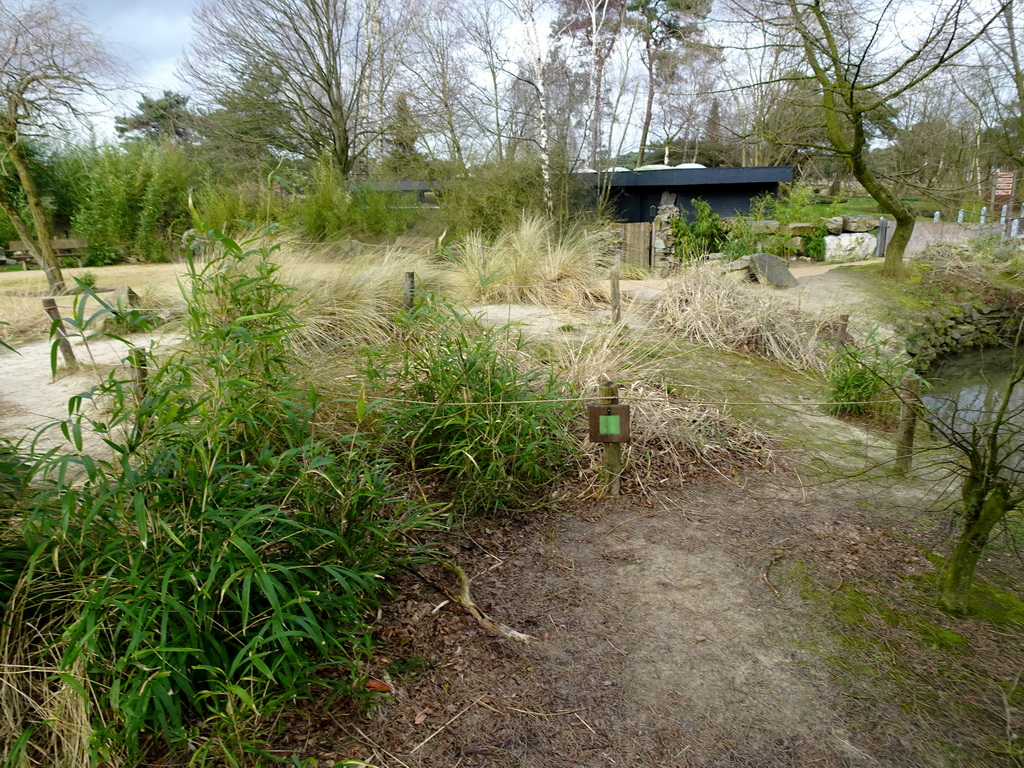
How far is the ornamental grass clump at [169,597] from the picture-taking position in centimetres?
162

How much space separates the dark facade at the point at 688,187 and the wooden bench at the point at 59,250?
29.0ft

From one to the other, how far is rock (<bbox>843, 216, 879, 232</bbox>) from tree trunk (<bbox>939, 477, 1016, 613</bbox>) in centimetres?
1391

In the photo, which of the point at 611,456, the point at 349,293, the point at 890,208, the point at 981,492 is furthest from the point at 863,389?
the point at 890,208

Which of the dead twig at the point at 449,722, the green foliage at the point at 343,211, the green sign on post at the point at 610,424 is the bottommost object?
the dead twig at the point at 449,722

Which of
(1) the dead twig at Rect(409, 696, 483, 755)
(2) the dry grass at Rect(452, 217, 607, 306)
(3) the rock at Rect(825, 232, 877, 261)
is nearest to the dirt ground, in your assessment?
(1) the dead twig at Rect(409, 696, 483, 755)

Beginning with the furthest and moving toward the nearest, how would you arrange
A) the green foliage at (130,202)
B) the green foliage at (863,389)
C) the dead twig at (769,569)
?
the green foliage at (130,202) → the green foliage at (863,389) → the dead twig at (769,569)

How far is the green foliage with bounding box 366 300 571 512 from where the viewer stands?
302 centimetres

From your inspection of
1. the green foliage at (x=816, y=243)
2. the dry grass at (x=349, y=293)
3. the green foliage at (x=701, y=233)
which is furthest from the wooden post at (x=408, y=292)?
the green foliage at (x=816, y=243)

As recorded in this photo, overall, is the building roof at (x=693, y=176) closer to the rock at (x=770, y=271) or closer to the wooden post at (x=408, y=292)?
the rock at (x=770, y=271)

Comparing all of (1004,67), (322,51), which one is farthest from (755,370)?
(322,51)

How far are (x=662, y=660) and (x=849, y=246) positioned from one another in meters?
13.9

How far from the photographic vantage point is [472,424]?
10.2 feet

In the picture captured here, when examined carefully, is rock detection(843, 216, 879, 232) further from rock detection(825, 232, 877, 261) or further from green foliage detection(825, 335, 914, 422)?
green foliage detection(825, 335, 914, 422)

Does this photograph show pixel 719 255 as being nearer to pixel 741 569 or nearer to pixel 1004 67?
pixel 1004 67
